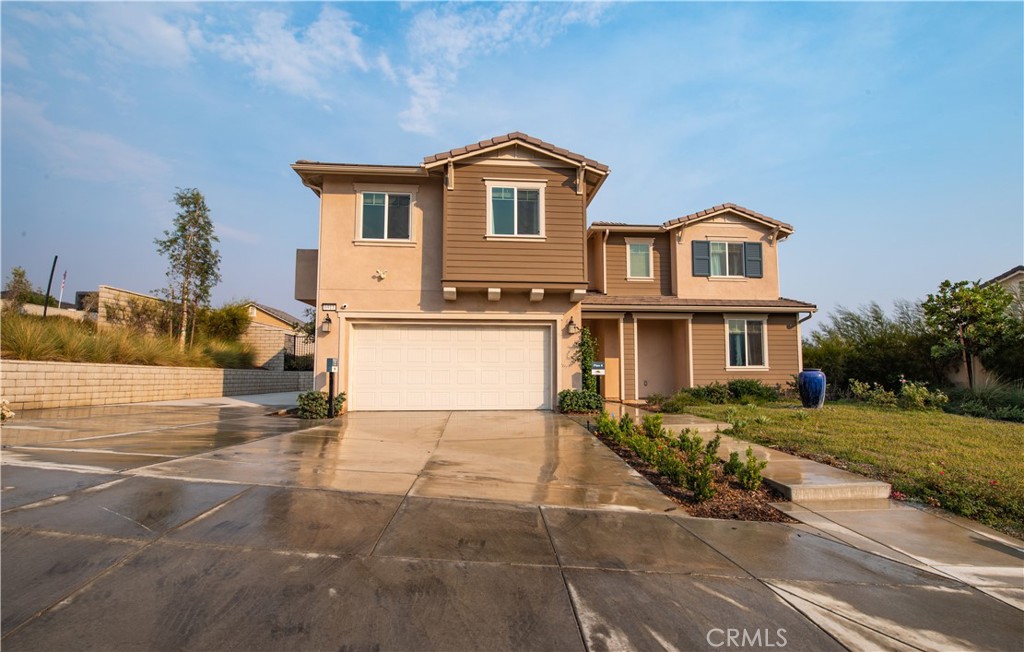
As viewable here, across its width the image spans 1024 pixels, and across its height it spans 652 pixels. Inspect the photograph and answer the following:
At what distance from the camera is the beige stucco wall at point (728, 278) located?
16.2m

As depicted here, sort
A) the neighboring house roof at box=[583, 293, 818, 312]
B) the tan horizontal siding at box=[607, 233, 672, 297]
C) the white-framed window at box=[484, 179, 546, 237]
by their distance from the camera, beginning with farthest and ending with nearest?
the tan horizontal siding at box=[607, 233, 672, 297] < the neighboring house roof at box=[583, 293, 818, 312] < the white-framed window at box=[484, 179, 546, 237]

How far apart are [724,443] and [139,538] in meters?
7.66

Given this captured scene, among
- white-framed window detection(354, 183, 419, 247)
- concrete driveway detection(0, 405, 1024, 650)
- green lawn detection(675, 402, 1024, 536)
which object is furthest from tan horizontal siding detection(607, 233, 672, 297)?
concrete driveway detection(0, 405, 1024, 650)

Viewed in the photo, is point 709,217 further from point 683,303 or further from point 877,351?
point 877,351

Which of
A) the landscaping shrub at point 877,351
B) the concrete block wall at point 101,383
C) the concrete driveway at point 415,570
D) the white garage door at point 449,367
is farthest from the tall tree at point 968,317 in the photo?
the concrete block wall at point 101,383

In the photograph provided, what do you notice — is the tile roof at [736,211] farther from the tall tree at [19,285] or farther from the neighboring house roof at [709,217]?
the tall tree at [19,285]

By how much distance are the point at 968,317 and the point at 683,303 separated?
7.26 m

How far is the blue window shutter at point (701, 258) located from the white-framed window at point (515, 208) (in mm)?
7023

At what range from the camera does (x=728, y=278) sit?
16422 millimetres

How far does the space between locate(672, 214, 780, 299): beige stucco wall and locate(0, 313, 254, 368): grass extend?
16053 millimetres

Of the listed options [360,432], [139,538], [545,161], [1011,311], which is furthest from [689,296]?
[139,538]

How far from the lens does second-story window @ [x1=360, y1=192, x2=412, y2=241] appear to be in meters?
11.8

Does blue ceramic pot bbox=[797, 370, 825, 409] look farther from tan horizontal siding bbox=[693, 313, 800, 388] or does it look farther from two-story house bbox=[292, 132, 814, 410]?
two-story house bbox=[292, 132, 814, 410]

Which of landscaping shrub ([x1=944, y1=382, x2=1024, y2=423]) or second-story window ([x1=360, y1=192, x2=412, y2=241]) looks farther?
second-story window ([x1=360, y1=192, x2=412, y2=241])
